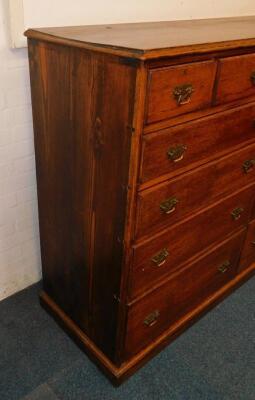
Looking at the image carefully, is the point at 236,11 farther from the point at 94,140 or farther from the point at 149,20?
the point at 94,140

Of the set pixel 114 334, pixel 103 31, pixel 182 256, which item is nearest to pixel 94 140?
pixel 103 31

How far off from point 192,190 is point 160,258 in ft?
0.91

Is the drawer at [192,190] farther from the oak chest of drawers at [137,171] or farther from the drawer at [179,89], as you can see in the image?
the drawer at [179,89]

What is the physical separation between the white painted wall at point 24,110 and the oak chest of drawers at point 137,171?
13 centimetres

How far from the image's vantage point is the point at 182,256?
5.00ft

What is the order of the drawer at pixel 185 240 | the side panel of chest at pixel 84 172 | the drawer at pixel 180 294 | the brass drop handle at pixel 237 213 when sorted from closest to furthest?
1. the side panel of chest at pixel 84 172
2. the drawer at pixel 185 240
3. the drawer at pixel 180 294
4. the brass drop handle at pixel 237 213

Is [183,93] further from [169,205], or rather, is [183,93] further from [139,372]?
[139,372]

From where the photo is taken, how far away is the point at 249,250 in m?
2.02

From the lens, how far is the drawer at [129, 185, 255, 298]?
4.38 feet

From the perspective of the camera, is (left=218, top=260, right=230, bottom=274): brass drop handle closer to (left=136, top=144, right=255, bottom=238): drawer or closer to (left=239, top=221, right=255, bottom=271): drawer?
(left=239, top=221, right=255, bottom=271): drawer

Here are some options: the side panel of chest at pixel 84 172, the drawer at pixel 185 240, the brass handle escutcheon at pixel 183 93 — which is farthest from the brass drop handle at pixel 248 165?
the side panel of chest at pixel 84 172

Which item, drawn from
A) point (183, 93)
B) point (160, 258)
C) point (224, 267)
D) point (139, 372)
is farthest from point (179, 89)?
point (139, 372)

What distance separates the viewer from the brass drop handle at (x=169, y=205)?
4.13ft

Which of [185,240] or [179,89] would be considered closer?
[179,89]
